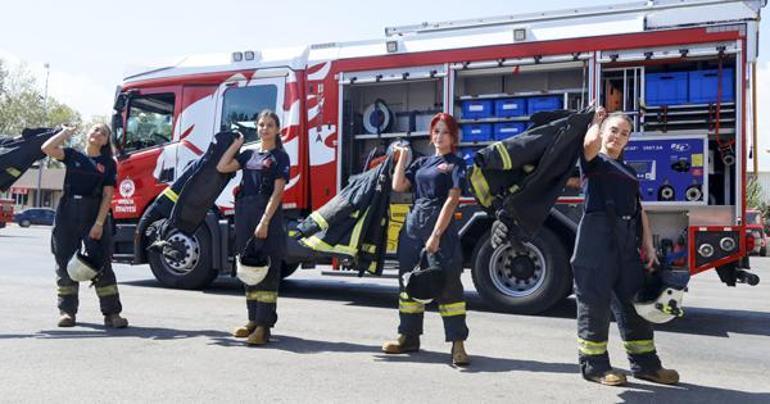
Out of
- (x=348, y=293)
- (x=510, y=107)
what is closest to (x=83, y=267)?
(x=348, y=293)

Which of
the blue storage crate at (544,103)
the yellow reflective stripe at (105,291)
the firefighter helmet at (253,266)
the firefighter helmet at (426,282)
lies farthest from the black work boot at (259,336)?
the blue storage crate at (544,103)

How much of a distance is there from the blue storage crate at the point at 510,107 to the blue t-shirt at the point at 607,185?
11.6ft

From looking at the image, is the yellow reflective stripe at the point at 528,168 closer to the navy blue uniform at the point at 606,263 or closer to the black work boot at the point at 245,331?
the navy blue uniform at the point at 606,263

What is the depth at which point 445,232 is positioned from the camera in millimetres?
4969

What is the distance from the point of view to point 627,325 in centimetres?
455

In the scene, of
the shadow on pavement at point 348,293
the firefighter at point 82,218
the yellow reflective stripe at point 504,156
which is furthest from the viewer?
the shadow on pavement at point 348,293

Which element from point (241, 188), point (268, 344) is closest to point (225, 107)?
point (241, 188)

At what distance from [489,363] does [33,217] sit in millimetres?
44636

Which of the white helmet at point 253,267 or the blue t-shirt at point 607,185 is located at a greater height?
the blue t-shirt at point 607,185

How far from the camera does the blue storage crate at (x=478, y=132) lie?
8.02 m

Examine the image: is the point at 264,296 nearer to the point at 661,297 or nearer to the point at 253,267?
the point at 253,267

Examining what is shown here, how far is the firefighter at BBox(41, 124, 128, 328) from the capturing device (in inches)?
242

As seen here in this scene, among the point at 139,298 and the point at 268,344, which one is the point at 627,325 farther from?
the point at 139,298

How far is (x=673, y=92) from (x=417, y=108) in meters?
3.08
